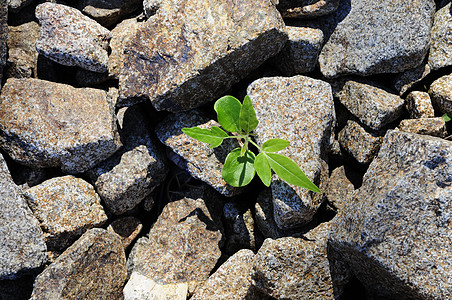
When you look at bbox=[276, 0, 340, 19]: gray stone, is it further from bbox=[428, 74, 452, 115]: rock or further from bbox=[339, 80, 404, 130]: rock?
bbox=[428, 74, 452, 115]: rock

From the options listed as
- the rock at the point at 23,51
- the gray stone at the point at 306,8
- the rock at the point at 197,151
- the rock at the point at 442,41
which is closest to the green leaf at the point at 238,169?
the rock at the point at 197,151

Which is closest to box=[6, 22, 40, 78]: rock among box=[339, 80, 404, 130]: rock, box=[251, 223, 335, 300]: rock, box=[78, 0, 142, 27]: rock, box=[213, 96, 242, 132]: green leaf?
box=[78, 0, 142, 27]: rock

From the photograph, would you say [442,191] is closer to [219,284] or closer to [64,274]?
[219,284]

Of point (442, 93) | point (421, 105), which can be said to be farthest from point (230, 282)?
point (442, 93)

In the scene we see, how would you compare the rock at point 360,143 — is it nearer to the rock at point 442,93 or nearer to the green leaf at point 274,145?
the rock at point 442,93

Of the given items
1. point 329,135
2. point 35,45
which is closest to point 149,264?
point 329,135

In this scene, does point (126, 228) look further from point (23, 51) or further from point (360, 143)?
point (360, 143)
